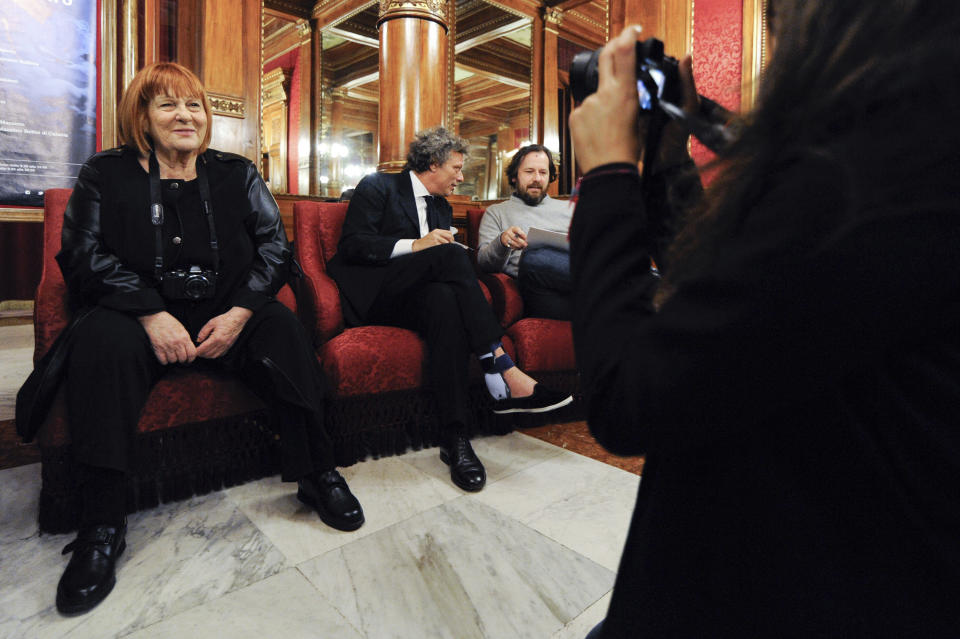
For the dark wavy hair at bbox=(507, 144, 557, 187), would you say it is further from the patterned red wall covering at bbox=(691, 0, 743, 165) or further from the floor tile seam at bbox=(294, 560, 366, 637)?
the floor tile seam at bbox=(294, 560, 366, 637)

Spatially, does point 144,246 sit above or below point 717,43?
below

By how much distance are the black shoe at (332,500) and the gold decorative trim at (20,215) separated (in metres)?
3.01

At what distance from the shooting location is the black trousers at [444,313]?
1.91 meters

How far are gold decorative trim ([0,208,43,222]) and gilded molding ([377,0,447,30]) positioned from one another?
284 cm

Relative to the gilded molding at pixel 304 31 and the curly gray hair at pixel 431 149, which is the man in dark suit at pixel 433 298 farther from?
the gilded molding at pixel 304 31

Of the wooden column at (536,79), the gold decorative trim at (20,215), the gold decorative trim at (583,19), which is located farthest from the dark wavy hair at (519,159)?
the gold decorative trim at (583,19)

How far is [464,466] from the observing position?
1735mm

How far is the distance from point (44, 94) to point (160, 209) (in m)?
2.63

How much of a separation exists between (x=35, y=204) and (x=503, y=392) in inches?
129

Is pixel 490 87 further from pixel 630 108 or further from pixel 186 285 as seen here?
pixel 630 108

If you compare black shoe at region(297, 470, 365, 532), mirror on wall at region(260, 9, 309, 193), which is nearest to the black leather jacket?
black shoe at region(297, 470, 365, 532)

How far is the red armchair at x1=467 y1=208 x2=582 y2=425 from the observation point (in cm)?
226

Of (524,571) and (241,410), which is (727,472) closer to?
(524,571)

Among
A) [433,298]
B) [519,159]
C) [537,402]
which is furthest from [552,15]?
[537,402]
